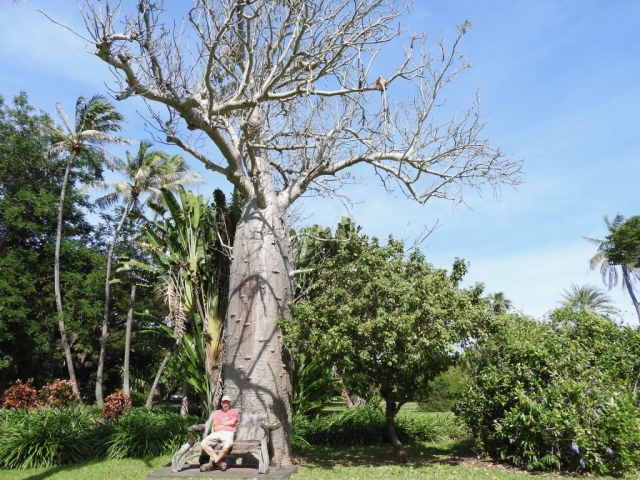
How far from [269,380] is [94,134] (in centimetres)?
1813

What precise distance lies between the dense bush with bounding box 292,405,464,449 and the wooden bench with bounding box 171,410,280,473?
322cm

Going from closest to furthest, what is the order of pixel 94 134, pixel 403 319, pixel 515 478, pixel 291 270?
1. pixel 515 478
2. pixel 403 319
3. pixel 291 270
4. pixel 94 134

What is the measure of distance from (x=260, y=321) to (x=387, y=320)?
2045mm

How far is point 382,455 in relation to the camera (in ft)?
29.1

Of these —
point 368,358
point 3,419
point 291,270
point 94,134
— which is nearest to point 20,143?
point 94,134

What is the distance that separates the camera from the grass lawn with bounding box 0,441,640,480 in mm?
6473

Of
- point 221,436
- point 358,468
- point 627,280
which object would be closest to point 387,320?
point 358,468

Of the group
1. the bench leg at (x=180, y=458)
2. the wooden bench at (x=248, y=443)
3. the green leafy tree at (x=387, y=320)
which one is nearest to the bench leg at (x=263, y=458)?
the wooden bench at (x=248, y=443)

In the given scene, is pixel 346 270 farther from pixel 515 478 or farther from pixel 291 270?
pixel 515 478

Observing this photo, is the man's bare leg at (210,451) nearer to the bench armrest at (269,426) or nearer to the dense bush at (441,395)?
the bench armrest at (269,426)

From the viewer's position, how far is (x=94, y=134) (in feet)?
69.8

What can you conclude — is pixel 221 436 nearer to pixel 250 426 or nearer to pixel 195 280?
pixel 250 426

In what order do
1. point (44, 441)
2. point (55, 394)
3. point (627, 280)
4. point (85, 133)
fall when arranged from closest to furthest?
point (44, 441) < point (55, 394) < point (85, 133) < point (627, 280)

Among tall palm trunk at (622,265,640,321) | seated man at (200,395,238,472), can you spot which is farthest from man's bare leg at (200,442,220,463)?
tall palm trunk at (622,265,640,321)
